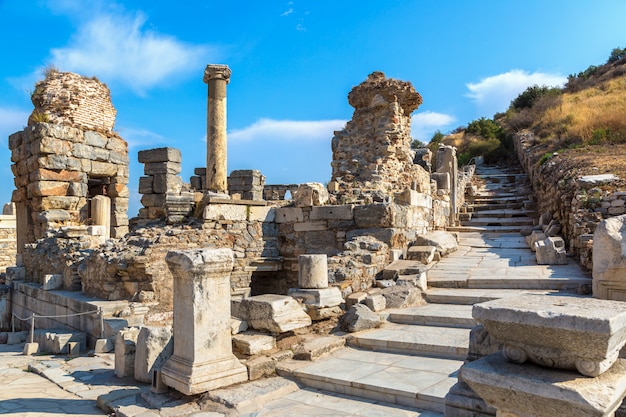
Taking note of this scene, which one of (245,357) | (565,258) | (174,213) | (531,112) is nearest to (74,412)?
(245,357)

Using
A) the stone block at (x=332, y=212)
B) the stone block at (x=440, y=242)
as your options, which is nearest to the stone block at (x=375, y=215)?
the stone block at (x=332, y=212)

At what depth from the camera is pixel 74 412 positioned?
4.89m

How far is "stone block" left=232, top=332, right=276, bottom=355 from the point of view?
5500 millimetres

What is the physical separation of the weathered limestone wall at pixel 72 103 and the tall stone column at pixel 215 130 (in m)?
3.69

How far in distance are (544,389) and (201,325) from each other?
3349 millimetres

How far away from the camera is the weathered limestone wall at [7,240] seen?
19.5 metres

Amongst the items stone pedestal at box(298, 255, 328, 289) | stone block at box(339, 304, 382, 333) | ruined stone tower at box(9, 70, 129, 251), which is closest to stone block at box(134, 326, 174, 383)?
stone pedestal at box(298, 255, 328, 289)

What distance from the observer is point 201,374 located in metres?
4.74

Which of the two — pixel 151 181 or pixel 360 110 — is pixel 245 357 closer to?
pixel 151 181

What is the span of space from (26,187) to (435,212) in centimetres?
1141

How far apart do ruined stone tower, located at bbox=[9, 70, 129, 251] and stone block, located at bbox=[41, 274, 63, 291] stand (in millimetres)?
2615

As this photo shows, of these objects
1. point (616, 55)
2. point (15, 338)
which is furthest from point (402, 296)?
point (616, 55)

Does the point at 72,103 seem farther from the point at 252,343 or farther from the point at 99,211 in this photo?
the point at 252,343

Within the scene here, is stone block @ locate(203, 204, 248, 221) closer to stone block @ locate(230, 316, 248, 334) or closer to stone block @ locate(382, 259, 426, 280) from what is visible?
stone block @ locate(382, 259, 426, 280)
